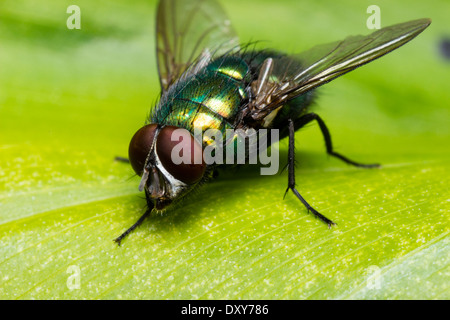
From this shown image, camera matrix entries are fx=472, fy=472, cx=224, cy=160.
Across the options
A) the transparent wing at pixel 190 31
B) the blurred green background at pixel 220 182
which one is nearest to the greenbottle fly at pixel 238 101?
the blurred green background at pixel 220 182

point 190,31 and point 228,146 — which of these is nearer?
point 228,146

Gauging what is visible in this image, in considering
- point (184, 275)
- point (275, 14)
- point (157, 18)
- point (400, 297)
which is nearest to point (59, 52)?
point (157, 18)

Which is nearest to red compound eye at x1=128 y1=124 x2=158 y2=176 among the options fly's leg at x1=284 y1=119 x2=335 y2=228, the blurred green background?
the blurred green background

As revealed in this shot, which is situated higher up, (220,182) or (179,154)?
(179,154)

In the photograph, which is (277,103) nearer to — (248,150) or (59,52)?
(248,150)

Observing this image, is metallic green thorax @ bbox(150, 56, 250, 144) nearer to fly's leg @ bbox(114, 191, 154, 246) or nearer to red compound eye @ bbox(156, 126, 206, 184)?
red compound eye @ bbox(156, 126, 206, 184)

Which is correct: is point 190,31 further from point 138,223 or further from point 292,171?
point 138,223

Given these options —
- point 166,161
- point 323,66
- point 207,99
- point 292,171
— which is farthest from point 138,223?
point 323,66

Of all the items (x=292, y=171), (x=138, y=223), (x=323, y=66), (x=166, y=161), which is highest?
(x=323, y=66)
